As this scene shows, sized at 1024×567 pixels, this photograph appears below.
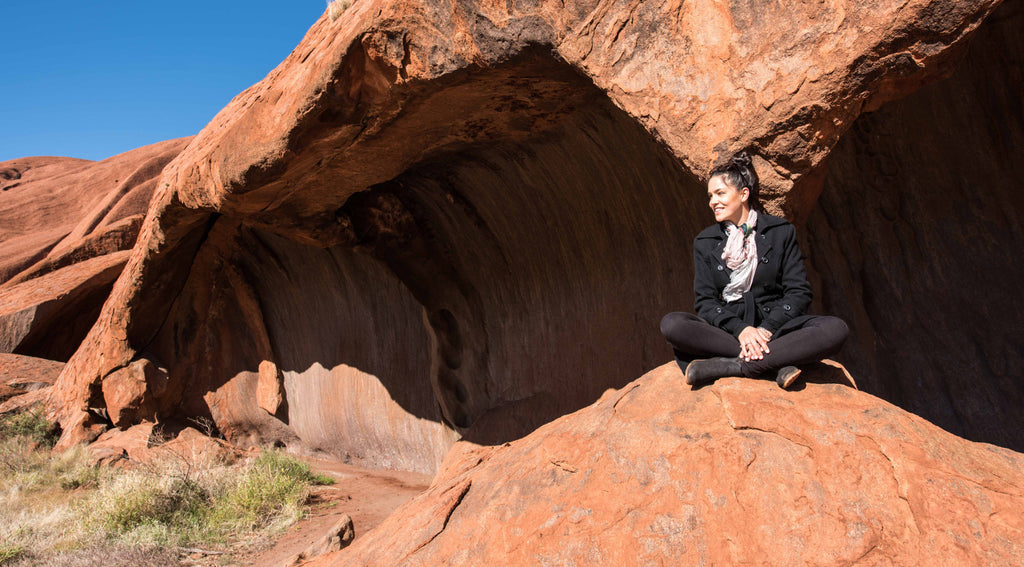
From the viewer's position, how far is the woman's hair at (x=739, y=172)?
2730mm

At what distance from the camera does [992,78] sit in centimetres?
345

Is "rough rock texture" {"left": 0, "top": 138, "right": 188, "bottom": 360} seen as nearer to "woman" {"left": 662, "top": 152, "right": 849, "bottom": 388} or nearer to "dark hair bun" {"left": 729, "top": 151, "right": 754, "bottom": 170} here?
"woman" {"left": 662, "top": 152, "right": 849, "bottom": 388}

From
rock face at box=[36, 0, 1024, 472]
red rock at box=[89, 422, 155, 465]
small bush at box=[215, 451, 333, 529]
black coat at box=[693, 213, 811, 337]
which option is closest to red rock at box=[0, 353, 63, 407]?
rock face at box=[36, 0, 1024, 472]

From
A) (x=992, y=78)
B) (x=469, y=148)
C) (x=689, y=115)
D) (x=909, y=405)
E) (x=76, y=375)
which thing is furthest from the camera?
(x=76, y=375)

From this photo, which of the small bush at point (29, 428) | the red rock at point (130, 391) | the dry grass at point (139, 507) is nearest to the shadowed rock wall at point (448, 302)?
the red rock at point (130, 391)

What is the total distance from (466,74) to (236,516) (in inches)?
152

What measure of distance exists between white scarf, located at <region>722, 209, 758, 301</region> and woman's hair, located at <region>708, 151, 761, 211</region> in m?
0.12

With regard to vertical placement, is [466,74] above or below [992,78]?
above

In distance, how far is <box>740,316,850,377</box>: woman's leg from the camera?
249 cm

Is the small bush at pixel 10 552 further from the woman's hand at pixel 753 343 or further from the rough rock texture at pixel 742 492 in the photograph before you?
the woman's hand at pixel 753 343

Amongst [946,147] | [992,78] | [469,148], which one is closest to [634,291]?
[469,148]

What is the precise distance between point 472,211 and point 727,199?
3337mm

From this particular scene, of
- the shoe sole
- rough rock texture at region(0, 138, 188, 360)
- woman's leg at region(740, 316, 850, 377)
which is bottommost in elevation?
the shoe sole

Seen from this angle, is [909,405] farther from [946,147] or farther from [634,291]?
[634,291]
